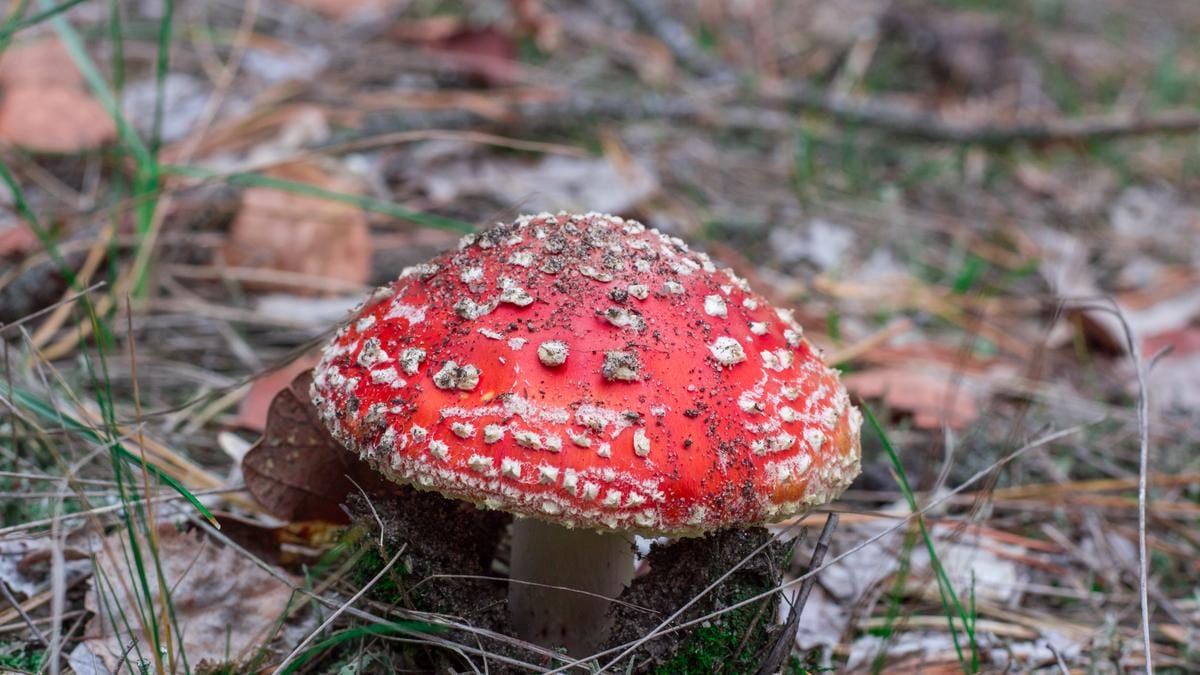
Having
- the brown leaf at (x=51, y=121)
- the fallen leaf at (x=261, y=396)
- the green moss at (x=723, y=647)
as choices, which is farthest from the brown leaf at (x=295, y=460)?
the brown leaf at (x=51, y=121)

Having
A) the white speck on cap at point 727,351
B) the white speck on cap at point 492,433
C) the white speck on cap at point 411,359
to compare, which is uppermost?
the white speck on cap at point 411,359

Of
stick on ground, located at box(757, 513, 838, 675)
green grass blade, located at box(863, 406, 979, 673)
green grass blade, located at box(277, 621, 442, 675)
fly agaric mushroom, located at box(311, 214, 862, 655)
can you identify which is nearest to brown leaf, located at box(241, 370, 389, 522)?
fly agaric mushroom, located at box(311, 214, 862, 655)

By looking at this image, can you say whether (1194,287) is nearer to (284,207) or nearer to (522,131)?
(522,131)

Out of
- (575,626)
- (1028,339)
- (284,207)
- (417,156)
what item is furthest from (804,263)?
(575,626)

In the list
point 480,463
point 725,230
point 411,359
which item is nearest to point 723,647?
point 480,463

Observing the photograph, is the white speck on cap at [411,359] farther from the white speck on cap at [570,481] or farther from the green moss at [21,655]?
the green moss at [21,655]

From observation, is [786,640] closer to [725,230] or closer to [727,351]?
[727,351]
